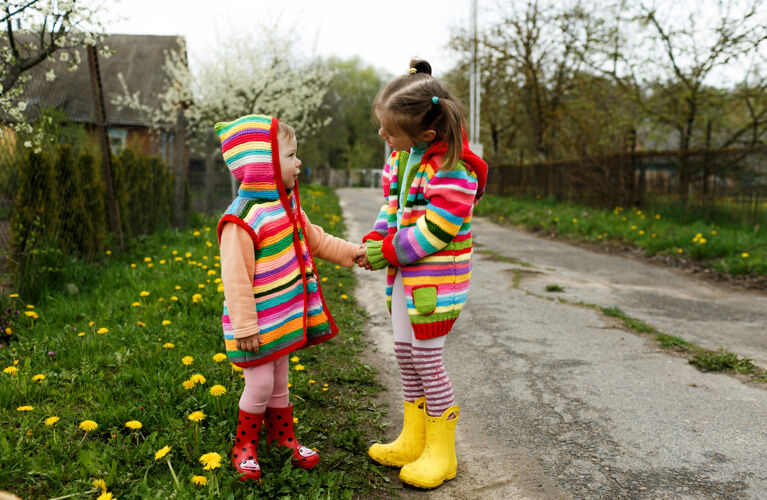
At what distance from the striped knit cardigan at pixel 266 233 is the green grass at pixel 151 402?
478 millimetres

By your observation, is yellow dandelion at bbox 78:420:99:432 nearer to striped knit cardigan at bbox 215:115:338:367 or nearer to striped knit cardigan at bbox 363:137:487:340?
striped knit cardigan at bbox 215:115:338:367

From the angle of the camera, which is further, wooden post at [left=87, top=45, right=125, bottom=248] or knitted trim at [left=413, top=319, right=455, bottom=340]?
wooden post at [left=87, top=45, right=125, bottom=248]

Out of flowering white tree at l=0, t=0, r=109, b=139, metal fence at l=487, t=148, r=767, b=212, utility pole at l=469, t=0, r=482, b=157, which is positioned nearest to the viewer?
flowering white tree at l=0, t=0, r=109, b=139

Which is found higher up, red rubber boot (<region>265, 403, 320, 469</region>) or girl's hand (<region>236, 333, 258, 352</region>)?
girl's hand (<region>236, 333, 258, 352</region>)

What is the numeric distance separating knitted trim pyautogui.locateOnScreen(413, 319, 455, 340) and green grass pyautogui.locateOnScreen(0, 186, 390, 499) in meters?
0.66

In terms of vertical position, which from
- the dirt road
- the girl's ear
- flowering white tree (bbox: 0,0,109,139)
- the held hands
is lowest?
the dirt road

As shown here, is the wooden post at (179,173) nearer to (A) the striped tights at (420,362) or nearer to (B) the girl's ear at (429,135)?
(A) the striped tights at (420,362)

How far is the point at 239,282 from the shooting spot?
215 centimetres

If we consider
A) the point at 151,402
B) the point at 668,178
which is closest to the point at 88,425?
the point at 151,402

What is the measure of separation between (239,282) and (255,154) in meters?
0.49

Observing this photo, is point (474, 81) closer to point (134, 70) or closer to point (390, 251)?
point (134, 70)

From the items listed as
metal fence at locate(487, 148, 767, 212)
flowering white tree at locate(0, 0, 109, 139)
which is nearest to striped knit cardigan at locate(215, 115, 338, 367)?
flowering white tree at locate(0, 0, 109, 139)

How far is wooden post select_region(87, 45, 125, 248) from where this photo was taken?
21.2 ft

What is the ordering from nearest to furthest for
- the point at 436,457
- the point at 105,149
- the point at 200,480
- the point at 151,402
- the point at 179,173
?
1. the point at 200,480
2. the point at 436,457
3. the point at 151,402
4. the point at 105,149
5. the point at 179,173
